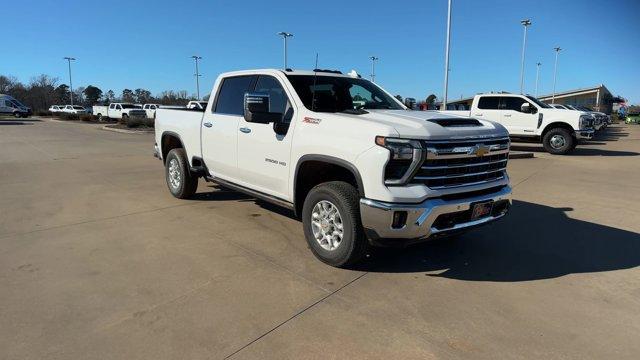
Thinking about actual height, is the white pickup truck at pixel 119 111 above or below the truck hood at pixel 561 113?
below

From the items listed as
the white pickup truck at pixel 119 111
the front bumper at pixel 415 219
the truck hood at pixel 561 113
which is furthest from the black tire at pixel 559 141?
the white pickup truck at pixel 119 111

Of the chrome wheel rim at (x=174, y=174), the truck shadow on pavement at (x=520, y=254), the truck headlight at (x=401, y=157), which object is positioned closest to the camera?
the truck headlight at (x=401, y=157)

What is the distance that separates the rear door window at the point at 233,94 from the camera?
19.6 feet

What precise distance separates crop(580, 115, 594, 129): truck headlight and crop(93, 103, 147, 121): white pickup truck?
34.7m

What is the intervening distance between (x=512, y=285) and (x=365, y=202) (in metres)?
1.58

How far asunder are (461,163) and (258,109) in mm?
2094

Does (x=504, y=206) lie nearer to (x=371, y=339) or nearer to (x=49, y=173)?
(x=371, y=339)

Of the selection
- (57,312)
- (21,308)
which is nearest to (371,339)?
(57,312)

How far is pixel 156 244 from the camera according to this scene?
17.0ft

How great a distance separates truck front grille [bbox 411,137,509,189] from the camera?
158 inches

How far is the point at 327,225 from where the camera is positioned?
4.54 metres

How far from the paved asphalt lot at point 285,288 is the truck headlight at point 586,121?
997 centimetres

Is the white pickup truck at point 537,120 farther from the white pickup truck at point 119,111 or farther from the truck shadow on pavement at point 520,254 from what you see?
the white pickup truck at point 119,111

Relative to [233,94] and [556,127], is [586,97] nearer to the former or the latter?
[556,127]
